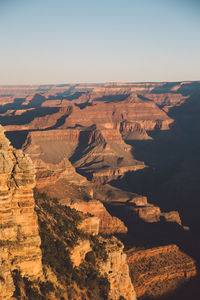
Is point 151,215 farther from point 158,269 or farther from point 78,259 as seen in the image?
point 78,259

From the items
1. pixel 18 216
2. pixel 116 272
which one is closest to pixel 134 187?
pixel 116 272

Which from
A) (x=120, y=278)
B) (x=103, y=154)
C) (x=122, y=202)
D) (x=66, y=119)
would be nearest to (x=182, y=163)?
(x=103, y=154)

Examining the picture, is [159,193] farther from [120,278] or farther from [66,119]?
[120,278]

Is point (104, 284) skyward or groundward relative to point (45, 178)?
groundward

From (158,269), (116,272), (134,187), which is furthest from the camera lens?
(134,187)

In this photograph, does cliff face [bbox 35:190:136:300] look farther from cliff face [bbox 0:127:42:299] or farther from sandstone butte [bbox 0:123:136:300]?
cliff face [bbox 0:127:42:299]

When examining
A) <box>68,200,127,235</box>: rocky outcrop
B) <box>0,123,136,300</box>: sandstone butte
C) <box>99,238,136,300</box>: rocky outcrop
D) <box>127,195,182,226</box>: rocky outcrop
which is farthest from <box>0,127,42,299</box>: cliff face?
<box>127,195,182,226</box>: rocky outcrop
